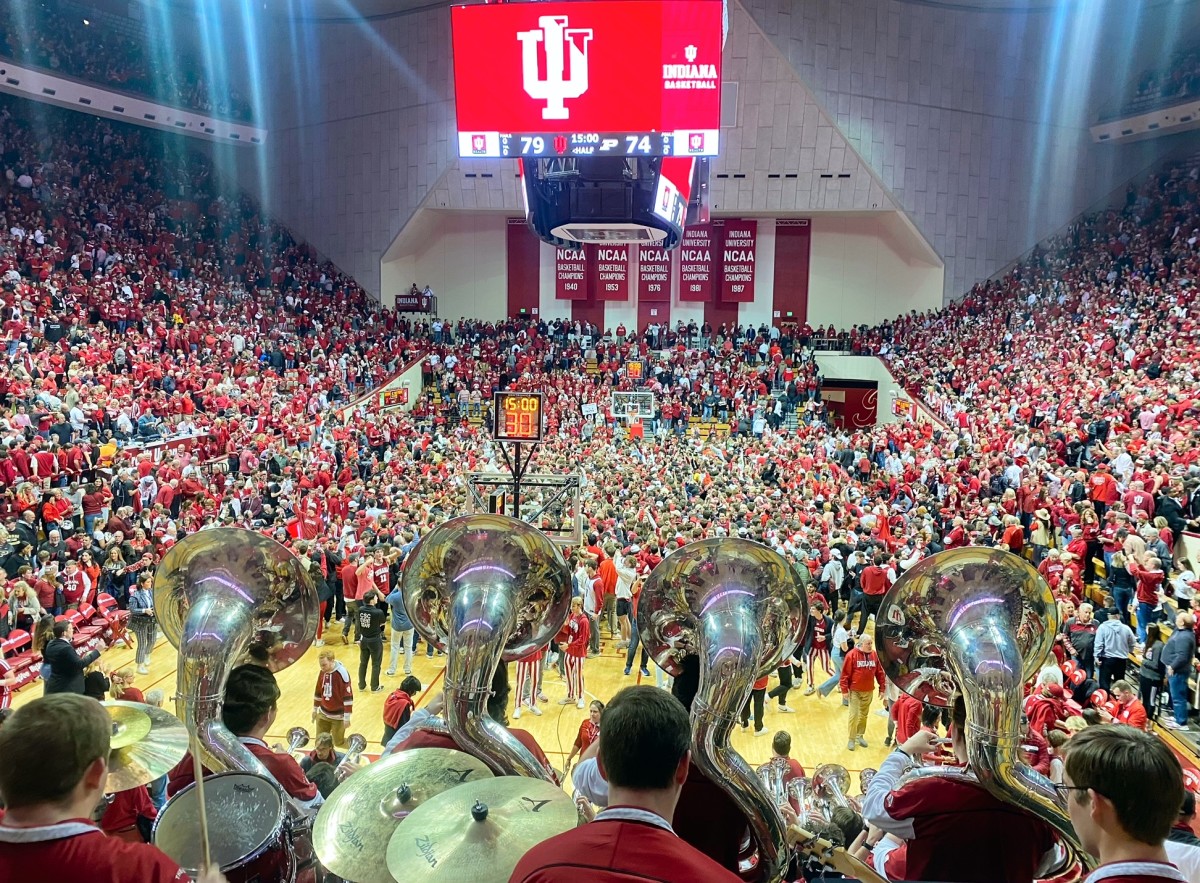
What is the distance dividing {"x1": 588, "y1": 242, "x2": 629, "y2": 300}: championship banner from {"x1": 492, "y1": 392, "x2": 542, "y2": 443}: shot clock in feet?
58.5

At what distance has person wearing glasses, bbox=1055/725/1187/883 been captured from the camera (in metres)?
1.58

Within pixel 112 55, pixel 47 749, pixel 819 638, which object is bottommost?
pixel 819 638

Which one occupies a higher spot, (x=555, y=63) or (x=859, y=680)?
(x=555, y=63)

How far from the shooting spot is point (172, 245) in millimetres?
22922

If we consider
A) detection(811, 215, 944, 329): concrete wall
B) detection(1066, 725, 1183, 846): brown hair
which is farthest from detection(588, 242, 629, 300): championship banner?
detection(1066, 725, 1183, 846): brown hair

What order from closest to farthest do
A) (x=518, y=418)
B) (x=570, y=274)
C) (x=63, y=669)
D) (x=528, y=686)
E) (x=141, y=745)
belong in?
1. (x=141, y=745)
2. (x=63, y=669)
3. (x=528, y=686)
4. (x=518, y=418)
5. (x=570, y=274)

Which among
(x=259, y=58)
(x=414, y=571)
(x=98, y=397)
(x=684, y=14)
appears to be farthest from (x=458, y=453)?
(x=259, y=58)

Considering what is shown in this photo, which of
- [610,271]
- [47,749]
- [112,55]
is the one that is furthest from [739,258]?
[47,749]

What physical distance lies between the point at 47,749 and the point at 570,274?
27980mm

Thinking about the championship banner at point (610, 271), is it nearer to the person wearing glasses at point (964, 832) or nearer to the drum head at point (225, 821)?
the person wearing glasses at point (964, 832)

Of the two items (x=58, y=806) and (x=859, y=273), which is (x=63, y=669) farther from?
(x=859, y=273)

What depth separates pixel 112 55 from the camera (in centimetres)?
2417

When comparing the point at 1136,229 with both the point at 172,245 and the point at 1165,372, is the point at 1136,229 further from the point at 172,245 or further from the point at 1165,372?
the point at 172,245

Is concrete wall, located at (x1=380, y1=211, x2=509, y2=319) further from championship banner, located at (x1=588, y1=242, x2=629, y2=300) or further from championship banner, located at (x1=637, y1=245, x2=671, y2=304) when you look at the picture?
championship banner, located at (x1=637, y1=245, x2=671, y2=304)
